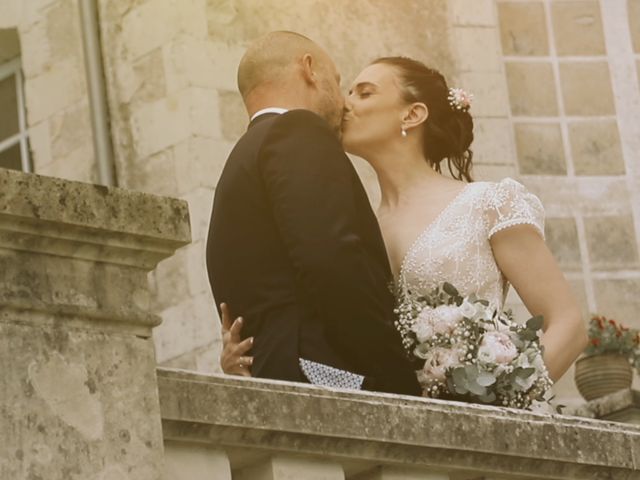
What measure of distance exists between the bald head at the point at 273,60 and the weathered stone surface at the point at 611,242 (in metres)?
6.08

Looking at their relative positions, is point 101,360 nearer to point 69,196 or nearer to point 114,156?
point 69,196

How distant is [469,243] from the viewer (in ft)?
18.5

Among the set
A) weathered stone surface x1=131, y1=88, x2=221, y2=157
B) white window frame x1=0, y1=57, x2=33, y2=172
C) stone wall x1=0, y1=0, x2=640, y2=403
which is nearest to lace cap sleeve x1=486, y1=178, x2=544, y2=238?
stone wall x1=0, y1=0, x2=640, y2=403

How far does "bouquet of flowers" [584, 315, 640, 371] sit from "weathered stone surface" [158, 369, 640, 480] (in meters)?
5.70

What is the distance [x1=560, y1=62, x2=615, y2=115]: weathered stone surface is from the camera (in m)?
11.7

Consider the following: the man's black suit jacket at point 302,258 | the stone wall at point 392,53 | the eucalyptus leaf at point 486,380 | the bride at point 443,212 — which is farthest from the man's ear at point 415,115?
the stone wall at point 392,53

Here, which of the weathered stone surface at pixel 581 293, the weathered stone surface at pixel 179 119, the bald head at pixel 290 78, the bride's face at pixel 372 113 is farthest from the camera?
the weathered stone surface at pixel 581 293

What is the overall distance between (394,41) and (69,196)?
25.9 feet

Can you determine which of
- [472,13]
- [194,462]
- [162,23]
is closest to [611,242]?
[472,13]

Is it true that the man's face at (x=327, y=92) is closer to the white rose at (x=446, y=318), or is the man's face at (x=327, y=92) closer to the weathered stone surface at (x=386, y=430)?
Answer: the white rose at (x=446, y=318)

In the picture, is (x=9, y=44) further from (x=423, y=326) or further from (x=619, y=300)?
(x=423, y=326)

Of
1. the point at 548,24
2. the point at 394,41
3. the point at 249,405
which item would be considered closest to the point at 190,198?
the point at 394,41

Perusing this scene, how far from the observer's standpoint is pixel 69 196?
367cm

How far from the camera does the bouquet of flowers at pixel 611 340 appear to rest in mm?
10320
